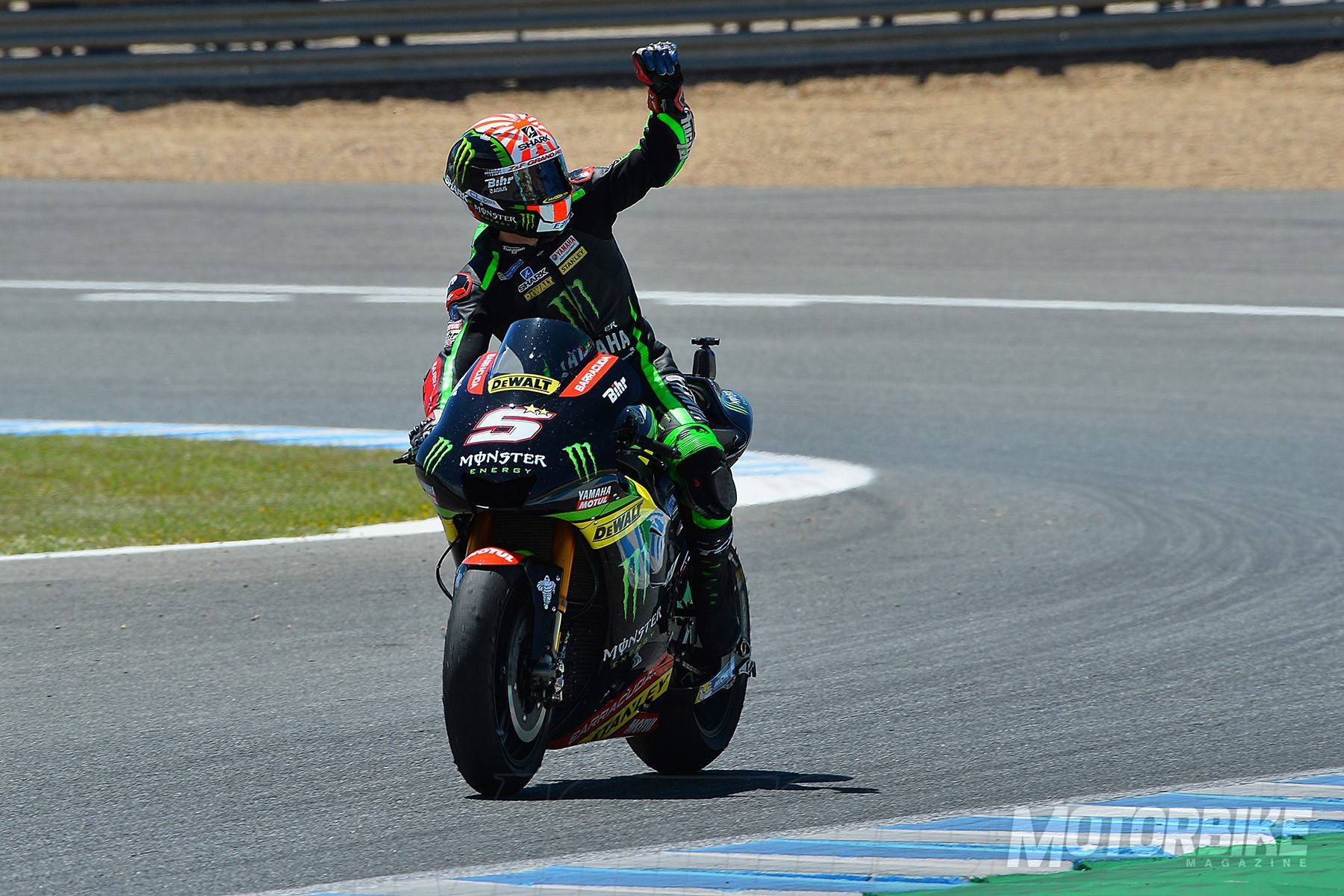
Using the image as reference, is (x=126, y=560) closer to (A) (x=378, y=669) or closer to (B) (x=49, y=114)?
(A) (x=378, y=669)

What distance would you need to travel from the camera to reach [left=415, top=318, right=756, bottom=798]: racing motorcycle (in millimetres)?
4695

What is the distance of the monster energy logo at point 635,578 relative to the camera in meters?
5.03

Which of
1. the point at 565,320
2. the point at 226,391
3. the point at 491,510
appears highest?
the point at 565,320

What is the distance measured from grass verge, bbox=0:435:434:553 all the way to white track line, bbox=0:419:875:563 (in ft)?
0.68

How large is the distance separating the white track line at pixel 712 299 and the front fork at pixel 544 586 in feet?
36.1

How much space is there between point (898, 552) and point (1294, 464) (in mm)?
3194

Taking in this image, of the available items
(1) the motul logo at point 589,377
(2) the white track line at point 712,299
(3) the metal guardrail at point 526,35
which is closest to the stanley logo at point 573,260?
(1) the motul logo at point 589,377

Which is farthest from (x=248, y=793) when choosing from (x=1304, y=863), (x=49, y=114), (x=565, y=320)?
(x=49, y=114)

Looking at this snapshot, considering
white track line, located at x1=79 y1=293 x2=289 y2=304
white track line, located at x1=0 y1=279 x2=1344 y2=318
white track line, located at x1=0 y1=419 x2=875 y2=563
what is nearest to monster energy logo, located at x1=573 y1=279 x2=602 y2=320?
white track line, located at x1=0 y1=419 x2=875 y2=563

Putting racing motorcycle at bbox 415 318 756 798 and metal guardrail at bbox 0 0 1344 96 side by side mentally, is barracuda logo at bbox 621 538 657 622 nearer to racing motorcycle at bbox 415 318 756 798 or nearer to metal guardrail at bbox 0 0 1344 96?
racing motorcycle at bbox 415 318 756 798

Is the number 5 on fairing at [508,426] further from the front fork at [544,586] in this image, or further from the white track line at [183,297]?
the white track line at [183,297]

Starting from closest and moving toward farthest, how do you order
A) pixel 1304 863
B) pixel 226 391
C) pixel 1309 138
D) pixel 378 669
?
pixel 1304 863 < pixel 378 669 < pixel 226 391 < pixel 1309 138

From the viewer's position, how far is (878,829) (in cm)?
484

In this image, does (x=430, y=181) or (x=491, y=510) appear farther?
(x=430, y=181)
